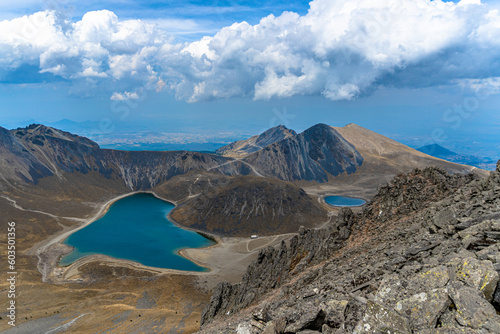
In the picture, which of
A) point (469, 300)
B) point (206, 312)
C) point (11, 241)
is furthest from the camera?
point (11, 241)

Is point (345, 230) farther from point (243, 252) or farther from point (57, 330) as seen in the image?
point (243, 252)

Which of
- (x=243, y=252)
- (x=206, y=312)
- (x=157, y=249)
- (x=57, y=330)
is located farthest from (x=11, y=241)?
(x=206, y=312)

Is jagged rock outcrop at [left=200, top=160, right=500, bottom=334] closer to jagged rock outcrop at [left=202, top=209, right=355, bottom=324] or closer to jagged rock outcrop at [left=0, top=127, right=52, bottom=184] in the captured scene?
jagged rock outcrop at [left=202, top=209, right=355, bottom=324]

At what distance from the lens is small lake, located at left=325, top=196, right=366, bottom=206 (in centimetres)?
15188

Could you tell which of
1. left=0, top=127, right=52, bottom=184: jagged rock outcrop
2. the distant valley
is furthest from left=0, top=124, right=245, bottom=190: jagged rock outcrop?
the distant valley

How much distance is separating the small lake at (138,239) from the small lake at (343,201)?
8224 cm

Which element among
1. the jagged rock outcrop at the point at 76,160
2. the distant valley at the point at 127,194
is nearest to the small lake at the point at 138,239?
the distant valley at the point at 127,194

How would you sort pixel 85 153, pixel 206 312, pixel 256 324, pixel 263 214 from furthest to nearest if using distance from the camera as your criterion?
1. pixel 85 153
2. pixel 263 214
3. pixel 206 312
4. pixel 256 324

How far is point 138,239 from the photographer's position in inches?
3856

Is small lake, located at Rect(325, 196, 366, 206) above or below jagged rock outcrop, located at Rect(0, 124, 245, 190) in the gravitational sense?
below

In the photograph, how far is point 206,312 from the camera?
4103 centimetres

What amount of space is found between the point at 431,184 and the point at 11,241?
107 metres

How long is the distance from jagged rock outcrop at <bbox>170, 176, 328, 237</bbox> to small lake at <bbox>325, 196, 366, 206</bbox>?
28.7 meters

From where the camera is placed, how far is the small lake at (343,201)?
152 meters
